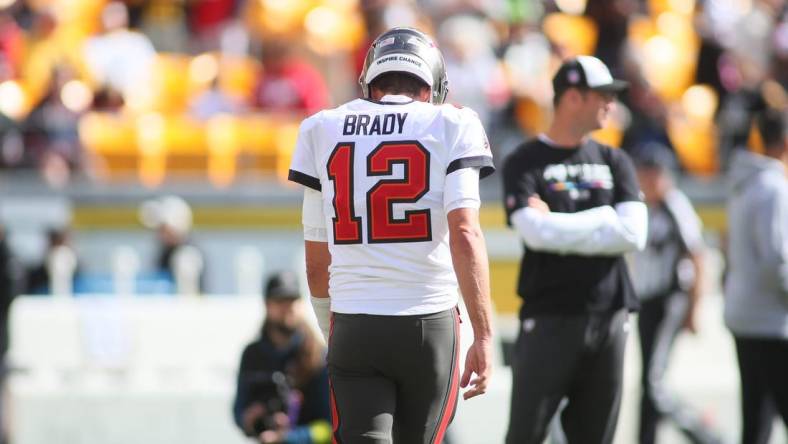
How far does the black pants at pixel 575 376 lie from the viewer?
6141mm

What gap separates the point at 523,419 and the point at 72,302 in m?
5.46

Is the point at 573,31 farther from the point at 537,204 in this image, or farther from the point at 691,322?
the point at 537,204

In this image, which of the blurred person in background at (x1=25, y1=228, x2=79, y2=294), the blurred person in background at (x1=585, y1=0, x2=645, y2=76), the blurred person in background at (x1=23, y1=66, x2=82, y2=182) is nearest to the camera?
the blurred person in background at (x1=25, y1=228, x2=79, y2=294)

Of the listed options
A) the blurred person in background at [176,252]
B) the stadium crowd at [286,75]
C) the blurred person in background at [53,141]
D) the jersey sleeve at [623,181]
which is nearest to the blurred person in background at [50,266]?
the stadium crowd at [286,75]

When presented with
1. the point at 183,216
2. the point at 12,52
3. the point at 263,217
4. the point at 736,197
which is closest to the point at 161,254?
the point at 183,216

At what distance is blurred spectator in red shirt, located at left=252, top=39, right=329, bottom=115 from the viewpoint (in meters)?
14.3

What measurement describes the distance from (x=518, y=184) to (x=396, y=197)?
1516mm

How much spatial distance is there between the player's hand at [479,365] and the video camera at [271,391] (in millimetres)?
2849

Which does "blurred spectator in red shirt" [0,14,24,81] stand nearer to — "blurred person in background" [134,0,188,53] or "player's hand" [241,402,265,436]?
"blurred person in background" [134,0,188,53]

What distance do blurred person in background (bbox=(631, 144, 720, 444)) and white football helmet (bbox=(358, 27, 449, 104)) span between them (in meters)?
4.74

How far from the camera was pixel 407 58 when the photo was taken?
500 cm

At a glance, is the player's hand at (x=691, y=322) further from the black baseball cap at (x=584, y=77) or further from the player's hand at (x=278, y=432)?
the black baseball cap at (x=584, y=77)

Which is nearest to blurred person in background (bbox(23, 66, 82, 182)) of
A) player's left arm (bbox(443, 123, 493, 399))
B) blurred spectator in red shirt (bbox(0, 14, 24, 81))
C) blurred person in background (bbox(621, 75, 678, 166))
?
blurred spectator in red shirt (bbox(0, 14, 24, 81))

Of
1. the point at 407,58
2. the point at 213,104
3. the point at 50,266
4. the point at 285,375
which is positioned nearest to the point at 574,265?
the point at 407,58
